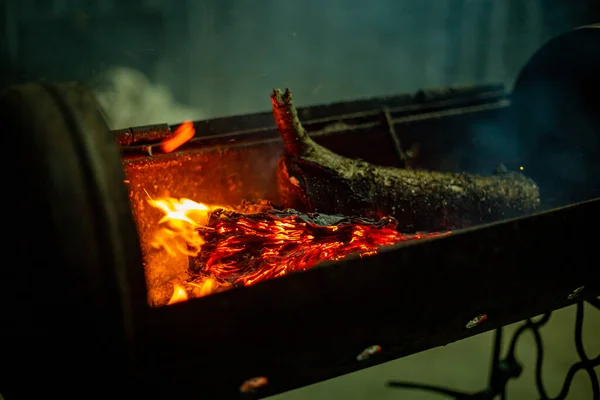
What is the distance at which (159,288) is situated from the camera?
1.87 m

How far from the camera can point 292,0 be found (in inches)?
209

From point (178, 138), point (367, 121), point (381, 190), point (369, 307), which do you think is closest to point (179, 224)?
point (178, 138)

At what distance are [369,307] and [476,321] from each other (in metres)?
0.42

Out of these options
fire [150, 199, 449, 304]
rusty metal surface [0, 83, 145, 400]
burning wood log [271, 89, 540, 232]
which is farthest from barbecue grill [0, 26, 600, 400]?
→ burning wood log [271, 89, 540, 232]

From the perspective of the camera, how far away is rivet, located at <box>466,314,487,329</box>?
4.69ft

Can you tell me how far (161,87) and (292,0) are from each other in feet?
5.92

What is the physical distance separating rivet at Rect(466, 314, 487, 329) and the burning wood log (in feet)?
2.23

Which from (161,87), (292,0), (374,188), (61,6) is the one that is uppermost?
(292,0)

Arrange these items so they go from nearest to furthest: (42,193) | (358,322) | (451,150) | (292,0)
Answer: (42,193) → (358,322) → (451,150) → (292,0)

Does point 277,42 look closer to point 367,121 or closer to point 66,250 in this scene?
point 367,121

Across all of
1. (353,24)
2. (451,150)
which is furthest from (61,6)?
(451,150)

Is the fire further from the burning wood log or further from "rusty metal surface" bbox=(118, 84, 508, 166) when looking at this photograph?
"rusty metal surface" bbox=(118, 84, 508, 166)

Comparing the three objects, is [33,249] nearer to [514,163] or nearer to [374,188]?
[374,188]

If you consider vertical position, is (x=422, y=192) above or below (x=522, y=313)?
above
